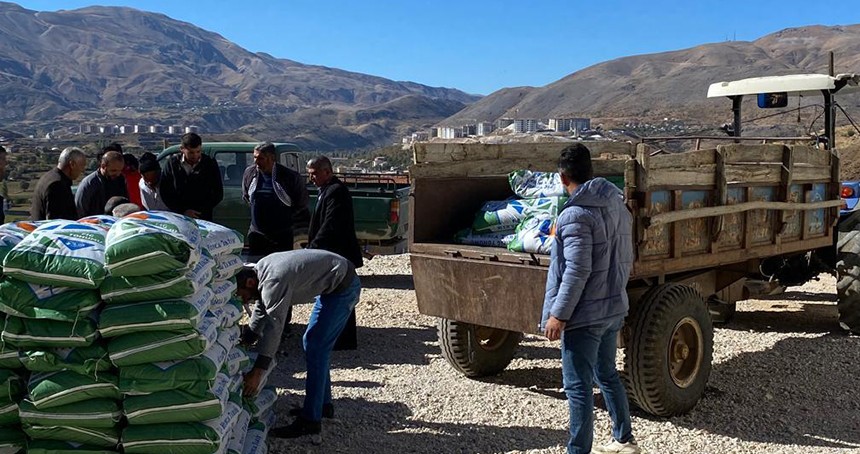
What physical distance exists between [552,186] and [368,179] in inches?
267

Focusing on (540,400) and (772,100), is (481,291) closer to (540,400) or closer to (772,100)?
(540,400)

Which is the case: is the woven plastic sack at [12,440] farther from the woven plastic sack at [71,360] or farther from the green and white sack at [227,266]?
the green and white sack at [227,266]

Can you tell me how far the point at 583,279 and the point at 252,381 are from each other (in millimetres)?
1806

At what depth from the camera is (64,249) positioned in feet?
12.3

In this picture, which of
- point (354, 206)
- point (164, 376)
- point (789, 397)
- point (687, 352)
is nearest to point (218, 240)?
point (164, 376)

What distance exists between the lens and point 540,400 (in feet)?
19.3

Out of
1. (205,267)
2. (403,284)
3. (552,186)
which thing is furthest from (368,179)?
(205,267)

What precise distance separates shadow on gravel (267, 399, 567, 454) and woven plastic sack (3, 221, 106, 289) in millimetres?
1581

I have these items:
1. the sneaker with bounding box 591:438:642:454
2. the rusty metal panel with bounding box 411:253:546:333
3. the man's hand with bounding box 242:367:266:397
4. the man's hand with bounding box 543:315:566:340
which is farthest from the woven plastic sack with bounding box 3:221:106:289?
the sneaker with bounding box 591:438:642:454

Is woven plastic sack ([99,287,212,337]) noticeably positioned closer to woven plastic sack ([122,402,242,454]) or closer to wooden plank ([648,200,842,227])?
woven plastic sack ([122,402,242,454])

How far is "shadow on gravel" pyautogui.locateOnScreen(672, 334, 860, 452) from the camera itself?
531 cm

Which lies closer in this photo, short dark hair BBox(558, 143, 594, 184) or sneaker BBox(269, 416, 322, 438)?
short dark hair BBox(558, 143, 594, 184)

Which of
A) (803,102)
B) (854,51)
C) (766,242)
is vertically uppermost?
(854,51)

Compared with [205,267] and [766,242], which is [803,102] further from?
[205,267]
